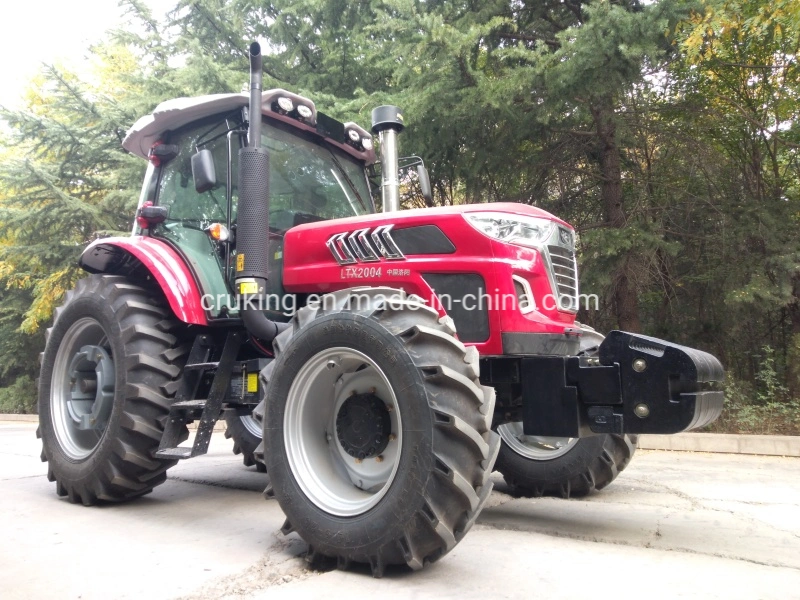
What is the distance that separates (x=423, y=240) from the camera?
3598mm

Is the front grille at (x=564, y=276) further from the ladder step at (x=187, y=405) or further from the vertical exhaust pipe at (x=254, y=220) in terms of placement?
the ladder step at (x=187, y=405)

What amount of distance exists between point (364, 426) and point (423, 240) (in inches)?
42.6

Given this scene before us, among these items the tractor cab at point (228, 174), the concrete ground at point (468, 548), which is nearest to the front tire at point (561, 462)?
the concrete ground at point (468, 548)

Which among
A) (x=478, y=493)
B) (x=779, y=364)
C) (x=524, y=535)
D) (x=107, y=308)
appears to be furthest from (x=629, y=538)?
(x=779, y=364)

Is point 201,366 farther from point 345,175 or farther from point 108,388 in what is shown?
point 345,175

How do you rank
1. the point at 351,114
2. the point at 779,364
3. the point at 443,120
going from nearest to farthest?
the point at 443,120 → the point at 351,114 → the point at 779,364

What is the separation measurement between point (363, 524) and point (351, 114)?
23.2 ft

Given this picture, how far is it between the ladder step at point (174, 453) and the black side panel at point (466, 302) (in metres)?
1.85

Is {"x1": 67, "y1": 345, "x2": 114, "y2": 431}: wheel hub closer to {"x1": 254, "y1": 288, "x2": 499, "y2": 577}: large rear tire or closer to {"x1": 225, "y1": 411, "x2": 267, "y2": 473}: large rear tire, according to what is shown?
{"x1": 225, "y1": 411, "x2": 267, "y2": 473}: large rear tire

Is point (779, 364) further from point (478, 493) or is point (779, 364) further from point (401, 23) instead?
point (478, 493)

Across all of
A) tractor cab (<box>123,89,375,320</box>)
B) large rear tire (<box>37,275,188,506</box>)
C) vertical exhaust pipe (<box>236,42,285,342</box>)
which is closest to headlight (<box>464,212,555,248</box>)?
vertical exhaust pipe (<box>236,42,285,342</box>)

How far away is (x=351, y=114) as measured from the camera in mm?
8922

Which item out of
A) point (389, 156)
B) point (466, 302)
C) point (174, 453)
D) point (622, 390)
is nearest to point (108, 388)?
point (174, 453)

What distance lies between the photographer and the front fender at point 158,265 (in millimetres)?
4254
